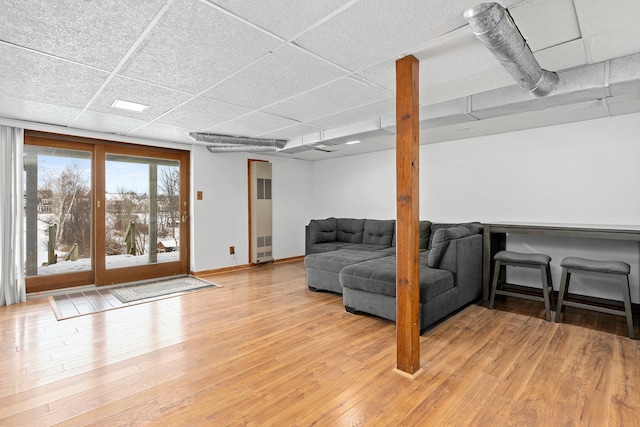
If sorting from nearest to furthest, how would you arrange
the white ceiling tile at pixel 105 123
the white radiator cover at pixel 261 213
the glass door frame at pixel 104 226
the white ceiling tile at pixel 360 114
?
the white ceiling tile at pixel 360 114, the white ceiling tile at pixel 105 123, the glass door frame at pixel 104 226, the white radiator cover at pixel 261 213

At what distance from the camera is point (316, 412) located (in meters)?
1.89

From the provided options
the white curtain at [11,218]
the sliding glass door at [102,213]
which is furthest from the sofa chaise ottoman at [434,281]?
the white curtain at [11,218]

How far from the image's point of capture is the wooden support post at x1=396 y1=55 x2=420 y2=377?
2289 mm

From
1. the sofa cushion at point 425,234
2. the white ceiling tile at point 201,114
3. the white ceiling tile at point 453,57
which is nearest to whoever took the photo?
the white ceiling tile at point 453,57

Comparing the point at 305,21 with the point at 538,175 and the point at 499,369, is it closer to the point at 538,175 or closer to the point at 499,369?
the point at 499,369

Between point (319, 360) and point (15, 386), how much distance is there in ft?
7.01

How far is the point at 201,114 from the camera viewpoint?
3.76 metres

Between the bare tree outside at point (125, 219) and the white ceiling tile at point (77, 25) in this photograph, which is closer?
the white ceiling tile at point (77, 25)

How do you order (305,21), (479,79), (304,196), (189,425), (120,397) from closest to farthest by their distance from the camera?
(189,425) → (305,21) → (120,397) → (479,79) → (304,196)

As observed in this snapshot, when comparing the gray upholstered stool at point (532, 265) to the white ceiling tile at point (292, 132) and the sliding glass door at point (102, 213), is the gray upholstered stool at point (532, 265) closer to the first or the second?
the white ceiling tile at point (292, 132)

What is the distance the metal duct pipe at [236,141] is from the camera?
4.81 metres

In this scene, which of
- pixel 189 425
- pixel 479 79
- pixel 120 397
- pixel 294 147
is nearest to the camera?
pixel 189 425

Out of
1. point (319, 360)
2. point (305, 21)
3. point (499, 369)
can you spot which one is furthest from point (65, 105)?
point (499, 369)

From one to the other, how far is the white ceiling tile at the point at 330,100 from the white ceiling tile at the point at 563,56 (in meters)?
1.31
